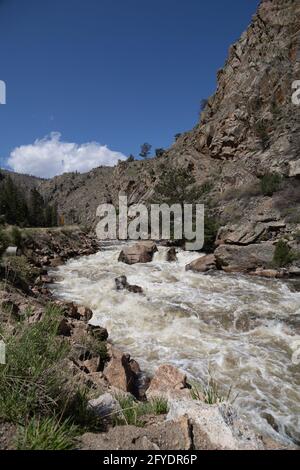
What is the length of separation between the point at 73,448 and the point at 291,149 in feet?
114

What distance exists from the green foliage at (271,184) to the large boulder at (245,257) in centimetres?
857

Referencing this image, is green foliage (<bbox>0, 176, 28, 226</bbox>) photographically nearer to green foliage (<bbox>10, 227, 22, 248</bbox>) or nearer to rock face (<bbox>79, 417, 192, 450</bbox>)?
green foliage (<bbox>10, 227, 22, 248</bbox>)

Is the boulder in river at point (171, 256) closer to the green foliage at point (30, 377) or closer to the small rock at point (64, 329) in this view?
the small rock at point (64, 329)

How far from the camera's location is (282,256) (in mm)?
15961

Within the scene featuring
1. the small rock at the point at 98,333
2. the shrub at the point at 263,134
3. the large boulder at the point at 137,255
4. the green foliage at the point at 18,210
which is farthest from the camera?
the green foliage at the point at 18,210

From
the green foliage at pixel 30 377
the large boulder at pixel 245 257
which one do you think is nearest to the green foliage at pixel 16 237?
the large boulder at pixel 245 257

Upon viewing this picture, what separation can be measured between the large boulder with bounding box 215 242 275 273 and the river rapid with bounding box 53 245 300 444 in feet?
3.95

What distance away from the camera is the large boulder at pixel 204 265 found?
55.3ft

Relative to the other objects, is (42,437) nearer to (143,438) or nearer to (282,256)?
(143,438)

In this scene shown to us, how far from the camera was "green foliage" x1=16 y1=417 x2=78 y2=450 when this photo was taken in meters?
1.93

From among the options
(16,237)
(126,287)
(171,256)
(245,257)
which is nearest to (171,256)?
(171,256)

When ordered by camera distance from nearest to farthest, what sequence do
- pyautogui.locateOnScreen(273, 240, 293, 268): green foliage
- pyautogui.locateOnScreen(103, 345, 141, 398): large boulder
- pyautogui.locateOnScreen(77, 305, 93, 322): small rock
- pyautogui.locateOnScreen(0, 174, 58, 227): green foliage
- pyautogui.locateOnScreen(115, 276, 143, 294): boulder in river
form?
1. pyautogui.locateOnScreen(103, 345, 141, 398): large boulder
2. pyautogui.locateOnScreen(77, 305, 93, 322): small rock
3. pyautogui.locateOnScreen(115, 276, 143, 294): boulder in river
4. pyautogui.locateOnScreen(273, 240, 293, 268): green foliage
5. pyautogui.locateOnScreen(0, 174, 58, 227): green foliage

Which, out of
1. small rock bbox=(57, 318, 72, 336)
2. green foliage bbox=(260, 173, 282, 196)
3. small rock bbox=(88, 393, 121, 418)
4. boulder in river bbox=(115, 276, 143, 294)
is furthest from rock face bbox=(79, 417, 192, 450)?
green foliage bbox=(260, 173, 282, 196)
